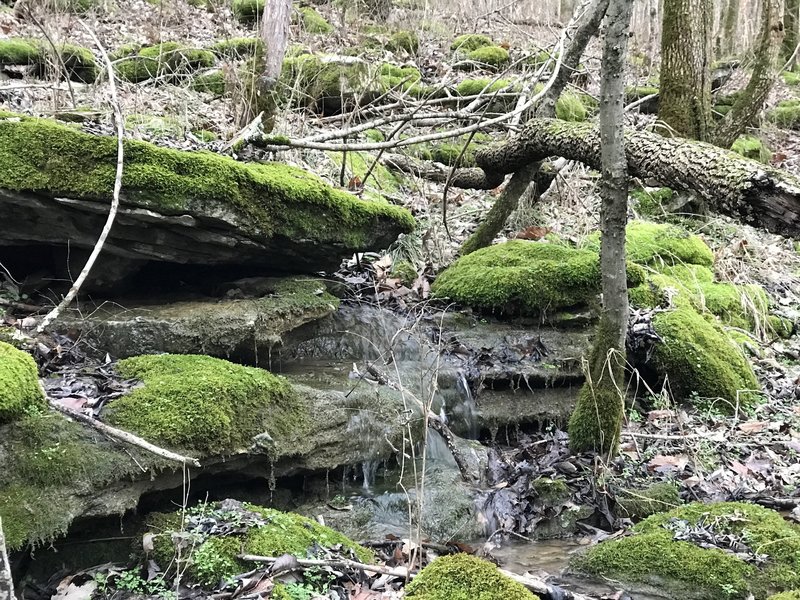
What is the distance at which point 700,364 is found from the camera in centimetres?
571

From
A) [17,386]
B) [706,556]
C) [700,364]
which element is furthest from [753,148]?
[17,386]

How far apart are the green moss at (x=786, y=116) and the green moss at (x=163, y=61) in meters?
11.8

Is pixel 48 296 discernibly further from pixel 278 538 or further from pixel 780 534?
pixel 780 534

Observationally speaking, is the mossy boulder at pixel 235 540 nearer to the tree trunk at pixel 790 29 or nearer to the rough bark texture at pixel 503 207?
the rough bark texture at pixel 503 207

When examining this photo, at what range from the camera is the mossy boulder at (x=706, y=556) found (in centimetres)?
292

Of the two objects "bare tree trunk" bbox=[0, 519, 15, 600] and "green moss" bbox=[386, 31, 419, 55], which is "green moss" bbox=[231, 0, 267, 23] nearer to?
"green moss" bbox=[386, 31, 419, 55]

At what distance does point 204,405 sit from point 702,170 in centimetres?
311

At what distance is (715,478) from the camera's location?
4438 millimetres

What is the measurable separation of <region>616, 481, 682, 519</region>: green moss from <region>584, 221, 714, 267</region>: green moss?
144 inches

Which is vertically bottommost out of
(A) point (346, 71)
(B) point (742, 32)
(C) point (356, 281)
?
(C) point (356, 281)

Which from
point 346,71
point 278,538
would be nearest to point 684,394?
point 278,538

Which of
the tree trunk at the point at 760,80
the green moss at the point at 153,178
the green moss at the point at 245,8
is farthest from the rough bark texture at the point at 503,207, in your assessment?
the green moss at the point at 245,8

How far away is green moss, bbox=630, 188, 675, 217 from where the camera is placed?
9484mm

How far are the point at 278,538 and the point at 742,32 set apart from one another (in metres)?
19.6
